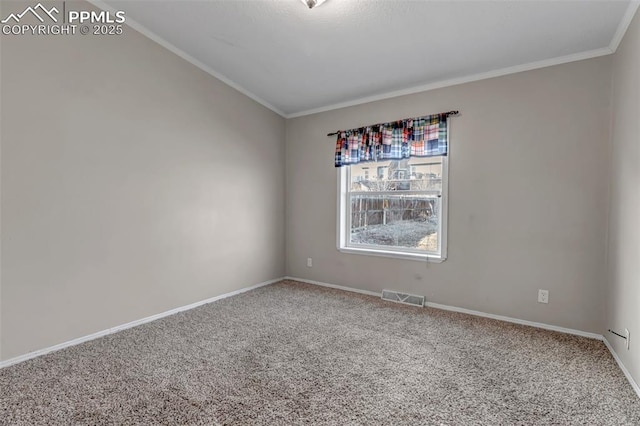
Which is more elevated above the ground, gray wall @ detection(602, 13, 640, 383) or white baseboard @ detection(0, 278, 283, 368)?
gray wall @ detection(602, 13, 640, 383)

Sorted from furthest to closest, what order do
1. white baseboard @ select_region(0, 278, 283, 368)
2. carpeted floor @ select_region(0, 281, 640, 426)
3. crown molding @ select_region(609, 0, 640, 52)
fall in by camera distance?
white baseboard @ select_region(0, 278, 283, 368)
crown molding @ select_region(609, 0, 640, 52)
carpeted floor @ select_region(0, 281, 640, 426)

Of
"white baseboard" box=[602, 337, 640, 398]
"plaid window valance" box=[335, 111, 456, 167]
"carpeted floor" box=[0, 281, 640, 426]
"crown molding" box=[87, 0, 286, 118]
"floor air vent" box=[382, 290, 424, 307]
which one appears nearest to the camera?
"carpeted floor" box=[0, 281, 640, 426]

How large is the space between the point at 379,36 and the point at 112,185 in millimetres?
2539

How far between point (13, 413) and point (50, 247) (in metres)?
1.09

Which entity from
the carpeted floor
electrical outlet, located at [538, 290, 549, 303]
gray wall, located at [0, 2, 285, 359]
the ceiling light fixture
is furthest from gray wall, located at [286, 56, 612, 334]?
gray wall, located at [0, 2, 285, 359]

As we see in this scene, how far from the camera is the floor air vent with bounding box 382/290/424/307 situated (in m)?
3.22

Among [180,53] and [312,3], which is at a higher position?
[180,53]

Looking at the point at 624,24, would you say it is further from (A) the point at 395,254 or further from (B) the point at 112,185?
(B) the point at 112,185

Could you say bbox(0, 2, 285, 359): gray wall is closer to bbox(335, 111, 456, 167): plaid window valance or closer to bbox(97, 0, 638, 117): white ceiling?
bbox(97, 0, 638, 117): white ceiling

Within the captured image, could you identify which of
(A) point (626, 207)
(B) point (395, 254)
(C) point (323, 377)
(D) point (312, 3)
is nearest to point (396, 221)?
(B) point (395, 254)

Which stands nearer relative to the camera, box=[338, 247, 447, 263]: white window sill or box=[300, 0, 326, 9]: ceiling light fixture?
box=[300, 0, 326, 9]: ceiling light fixture

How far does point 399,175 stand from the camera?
3.48 meters

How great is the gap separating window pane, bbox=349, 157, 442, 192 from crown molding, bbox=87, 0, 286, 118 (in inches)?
60.7

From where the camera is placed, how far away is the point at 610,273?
7.55 ft
